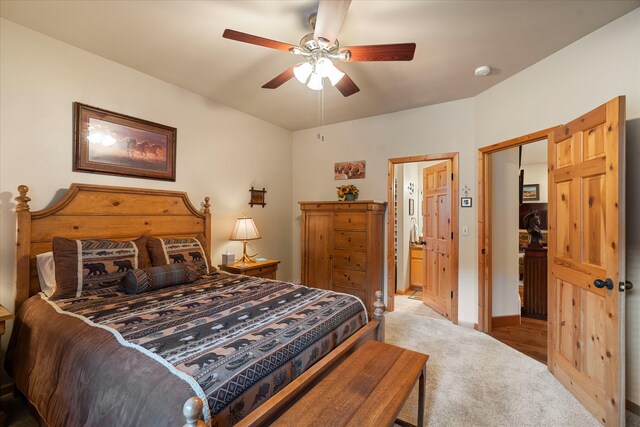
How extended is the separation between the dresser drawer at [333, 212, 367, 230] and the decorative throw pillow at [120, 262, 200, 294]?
1.96 metres

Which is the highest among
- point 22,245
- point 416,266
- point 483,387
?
point 22,245

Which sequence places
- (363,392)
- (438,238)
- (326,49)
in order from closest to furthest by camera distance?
(363,392), (326,49), (438,238)

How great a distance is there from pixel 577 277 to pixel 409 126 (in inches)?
99.9

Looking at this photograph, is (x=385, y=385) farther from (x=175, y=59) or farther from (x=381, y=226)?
(x=175, y=59)

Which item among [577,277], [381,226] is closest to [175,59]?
[381,226]

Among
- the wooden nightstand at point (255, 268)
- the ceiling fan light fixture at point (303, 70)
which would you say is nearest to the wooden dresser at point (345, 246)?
the wooden nightstand at point (255, 268)

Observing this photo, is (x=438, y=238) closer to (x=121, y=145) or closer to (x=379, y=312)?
(x=379, y=312)

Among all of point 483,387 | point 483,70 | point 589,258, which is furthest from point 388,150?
point 483,387

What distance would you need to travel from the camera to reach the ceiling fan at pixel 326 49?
1587 millimetres

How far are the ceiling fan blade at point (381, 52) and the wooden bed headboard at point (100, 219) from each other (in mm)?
2373

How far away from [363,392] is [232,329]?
0.74m

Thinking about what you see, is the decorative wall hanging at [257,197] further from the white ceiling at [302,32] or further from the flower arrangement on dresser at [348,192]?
the white ceiling at [302,32]

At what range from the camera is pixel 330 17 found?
1597 millimetres

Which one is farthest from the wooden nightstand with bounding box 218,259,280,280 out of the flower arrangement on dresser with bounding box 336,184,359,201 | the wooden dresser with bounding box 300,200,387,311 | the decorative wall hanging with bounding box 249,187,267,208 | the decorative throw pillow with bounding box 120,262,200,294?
the flower arrangement on dresser with bounding box 336,184,359,201
